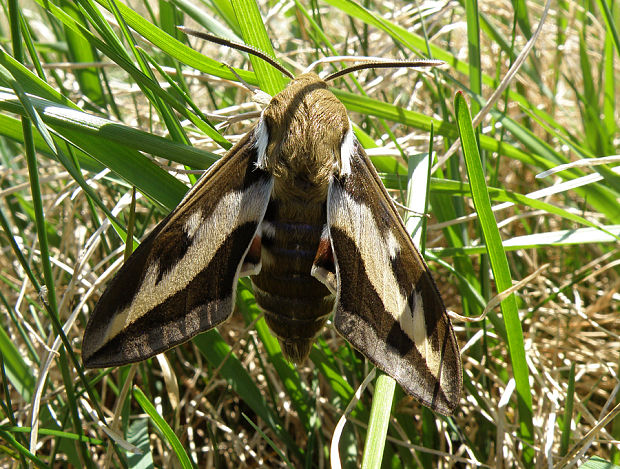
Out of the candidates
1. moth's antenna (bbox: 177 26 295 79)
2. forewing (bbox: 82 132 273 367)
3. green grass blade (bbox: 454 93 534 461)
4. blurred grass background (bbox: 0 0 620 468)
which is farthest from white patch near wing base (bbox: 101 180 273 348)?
green grass blade (bbox: 454 93 534 461)

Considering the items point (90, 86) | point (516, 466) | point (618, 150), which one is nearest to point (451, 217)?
point (516, 466)

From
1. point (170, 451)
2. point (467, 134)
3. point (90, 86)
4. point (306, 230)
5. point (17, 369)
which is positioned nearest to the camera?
point (467, 134)

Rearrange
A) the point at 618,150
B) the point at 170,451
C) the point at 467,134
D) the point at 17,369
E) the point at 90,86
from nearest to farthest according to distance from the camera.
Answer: the point at 467,134
the point at 170,451
the point at 17,369
the point at 90,86
the point at 618,150

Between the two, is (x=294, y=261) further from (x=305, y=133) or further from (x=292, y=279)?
(x=305, y=133)

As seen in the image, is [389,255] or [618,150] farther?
[618,150]

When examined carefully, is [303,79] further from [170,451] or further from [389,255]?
[170,451]

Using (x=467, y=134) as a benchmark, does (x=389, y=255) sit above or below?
below

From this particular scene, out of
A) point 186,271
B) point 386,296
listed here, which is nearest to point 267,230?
point 186,271
